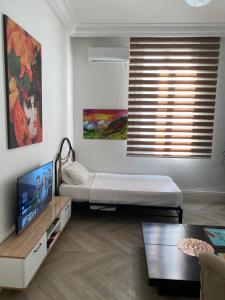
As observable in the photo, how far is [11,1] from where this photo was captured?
2.02 meters

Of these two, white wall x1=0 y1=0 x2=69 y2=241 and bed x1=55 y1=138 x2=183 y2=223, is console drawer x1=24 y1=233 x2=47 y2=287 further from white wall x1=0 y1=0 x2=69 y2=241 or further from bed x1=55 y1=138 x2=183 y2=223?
bed x1=55 y1=138 x2=183 y2=223

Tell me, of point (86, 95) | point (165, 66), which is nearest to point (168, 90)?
point (165, 66)

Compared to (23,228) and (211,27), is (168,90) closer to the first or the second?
(211,27)

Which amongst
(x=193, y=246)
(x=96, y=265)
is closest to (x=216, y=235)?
(x=193, y=246)

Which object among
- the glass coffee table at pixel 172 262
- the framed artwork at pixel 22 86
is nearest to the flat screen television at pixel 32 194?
the framed artwork at pixel 22 86

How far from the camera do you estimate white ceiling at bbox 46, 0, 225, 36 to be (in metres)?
3.11

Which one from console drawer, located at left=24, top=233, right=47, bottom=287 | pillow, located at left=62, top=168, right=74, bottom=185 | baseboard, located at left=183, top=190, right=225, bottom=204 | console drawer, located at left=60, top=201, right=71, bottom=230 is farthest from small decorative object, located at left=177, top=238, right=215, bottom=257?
baseboard, located at left=183, top=190, right=225, bottom=204

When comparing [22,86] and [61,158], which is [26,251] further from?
[61,158]

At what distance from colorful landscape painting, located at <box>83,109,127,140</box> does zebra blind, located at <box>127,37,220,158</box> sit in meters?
0.15

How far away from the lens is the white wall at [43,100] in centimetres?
200

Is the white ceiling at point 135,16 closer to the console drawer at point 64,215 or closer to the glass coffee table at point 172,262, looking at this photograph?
the console drawer at point 64,215

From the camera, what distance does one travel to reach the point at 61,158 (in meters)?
3.66

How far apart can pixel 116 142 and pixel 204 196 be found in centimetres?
196

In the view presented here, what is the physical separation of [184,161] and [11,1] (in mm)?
3555
